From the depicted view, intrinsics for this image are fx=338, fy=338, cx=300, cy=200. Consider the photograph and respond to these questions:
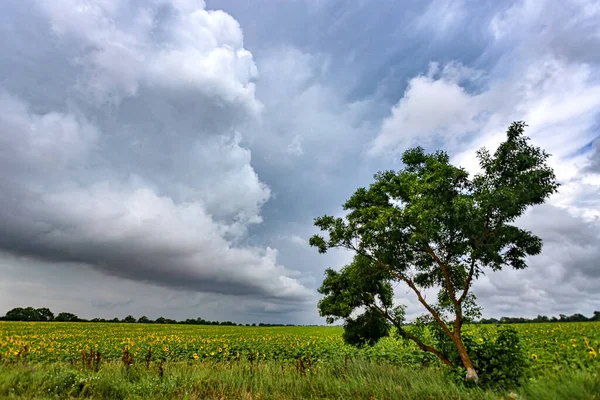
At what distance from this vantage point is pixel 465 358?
939 cm

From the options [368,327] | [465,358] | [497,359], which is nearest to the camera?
[497,359]

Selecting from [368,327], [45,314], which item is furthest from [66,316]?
[368,327]

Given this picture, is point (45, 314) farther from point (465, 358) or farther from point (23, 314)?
point (465, 358)

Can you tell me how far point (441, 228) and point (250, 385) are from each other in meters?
7.00

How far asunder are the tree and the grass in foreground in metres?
1.82

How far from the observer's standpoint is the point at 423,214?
970cm

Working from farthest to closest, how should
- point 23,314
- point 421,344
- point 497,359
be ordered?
1. point 23,314
2. point 421,344
3. point 497,359

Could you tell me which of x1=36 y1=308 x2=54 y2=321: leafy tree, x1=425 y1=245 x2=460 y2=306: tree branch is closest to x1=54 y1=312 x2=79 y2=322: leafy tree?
x1=36 y1=308 x2=54 y2=321: leafy tree

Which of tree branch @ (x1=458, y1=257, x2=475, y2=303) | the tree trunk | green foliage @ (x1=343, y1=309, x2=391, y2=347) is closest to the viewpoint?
the tree trunk

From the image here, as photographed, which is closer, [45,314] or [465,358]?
[465,358]

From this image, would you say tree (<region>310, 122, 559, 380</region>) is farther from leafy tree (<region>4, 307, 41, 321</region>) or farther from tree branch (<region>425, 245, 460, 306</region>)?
leafy tree (<region>4, 307, 41, 321</region>)

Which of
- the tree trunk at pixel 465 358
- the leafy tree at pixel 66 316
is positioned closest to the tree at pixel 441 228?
the tree trunk at pixel 465 358

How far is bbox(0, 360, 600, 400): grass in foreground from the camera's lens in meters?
7.17

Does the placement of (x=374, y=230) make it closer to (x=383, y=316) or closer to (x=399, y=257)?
(x=399, y=257)
